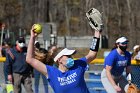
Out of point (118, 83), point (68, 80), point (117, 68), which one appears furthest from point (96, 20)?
point (118, 83)

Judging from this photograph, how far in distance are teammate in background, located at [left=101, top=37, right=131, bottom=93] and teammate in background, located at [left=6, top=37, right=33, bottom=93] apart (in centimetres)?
197

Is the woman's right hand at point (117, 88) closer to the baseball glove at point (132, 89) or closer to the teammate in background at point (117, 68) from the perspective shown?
the teammate in background at point (117, 68)

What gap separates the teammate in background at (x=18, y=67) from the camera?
11695mm

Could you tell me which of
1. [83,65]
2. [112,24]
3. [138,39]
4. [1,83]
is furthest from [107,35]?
[83,65]

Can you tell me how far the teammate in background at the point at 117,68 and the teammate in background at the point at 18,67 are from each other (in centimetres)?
197

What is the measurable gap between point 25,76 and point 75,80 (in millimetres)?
4884

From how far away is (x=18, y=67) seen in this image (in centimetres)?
1181

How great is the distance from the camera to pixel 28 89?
1187 cm

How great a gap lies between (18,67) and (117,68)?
2.40 m

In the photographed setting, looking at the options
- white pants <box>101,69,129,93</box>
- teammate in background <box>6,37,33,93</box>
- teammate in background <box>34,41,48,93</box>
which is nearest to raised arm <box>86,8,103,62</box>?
white pants <box>101,69,129,93</box>

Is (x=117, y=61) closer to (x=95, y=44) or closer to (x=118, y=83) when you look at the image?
(x=118, y=83)

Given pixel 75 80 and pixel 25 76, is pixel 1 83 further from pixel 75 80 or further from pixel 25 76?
pixel 75 80

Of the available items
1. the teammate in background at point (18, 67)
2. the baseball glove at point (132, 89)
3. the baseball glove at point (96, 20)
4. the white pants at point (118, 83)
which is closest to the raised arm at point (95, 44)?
the baseball glove at point (96, 20)

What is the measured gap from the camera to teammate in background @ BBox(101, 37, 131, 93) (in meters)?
10.3
